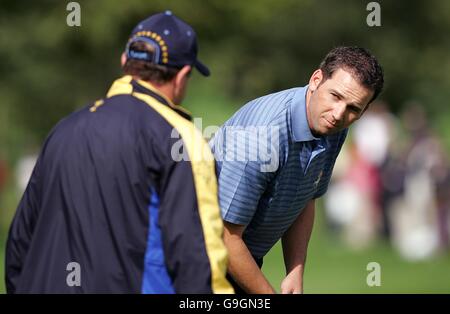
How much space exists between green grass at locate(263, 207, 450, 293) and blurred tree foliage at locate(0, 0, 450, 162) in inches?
166

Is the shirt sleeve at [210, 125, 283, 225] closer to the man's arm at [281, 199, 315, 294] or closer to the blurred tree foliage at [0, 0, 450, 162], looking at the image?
the man's arm at [281, 199, 315, 294]

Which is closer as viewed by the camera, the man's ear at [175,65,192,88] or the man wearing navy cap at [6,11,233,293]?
the man wearing navy cap at [6,11,233,293]

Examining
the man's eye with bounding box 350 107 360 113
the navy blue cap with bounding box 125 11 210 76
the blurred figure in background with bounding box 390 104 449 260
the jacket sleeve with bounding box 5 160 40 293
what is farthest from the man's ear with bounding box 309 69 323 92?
the blurred figure in background with bounding box 390 104 449 260

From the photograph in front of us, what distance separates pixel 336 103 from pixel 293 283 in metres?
1.19

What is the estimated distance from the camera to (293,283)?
20.4 feet

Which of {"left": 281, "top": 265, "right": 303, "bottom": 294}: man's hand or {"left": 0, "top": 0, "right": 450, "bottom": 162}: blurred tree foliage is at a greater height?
{"left": 0, "top": 0, "right": 450, "bottom": 162}: blurred tree foliage

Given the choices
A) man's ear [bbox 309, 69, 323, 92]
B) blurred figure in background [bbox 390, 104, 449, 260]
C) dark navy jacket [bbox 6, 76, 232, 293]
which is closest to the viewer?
dark navy jacket [bbox 6, 76, 232, 293]

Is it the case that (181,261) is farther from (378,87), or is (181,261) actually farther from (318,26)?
(318,26)

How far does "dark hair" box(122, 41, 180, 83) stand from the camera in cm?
489

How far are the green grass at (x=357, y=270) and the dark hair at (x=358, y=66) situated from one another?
8.47 metres

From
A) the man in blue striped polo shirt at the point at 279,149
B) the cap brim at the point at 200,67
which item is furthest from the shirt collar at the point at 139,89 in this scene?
the man in blue striped polo shirt at the point at 279,149

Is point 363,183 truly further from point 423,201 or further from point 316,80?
point 316,80

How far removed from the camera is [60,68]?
21906mm
